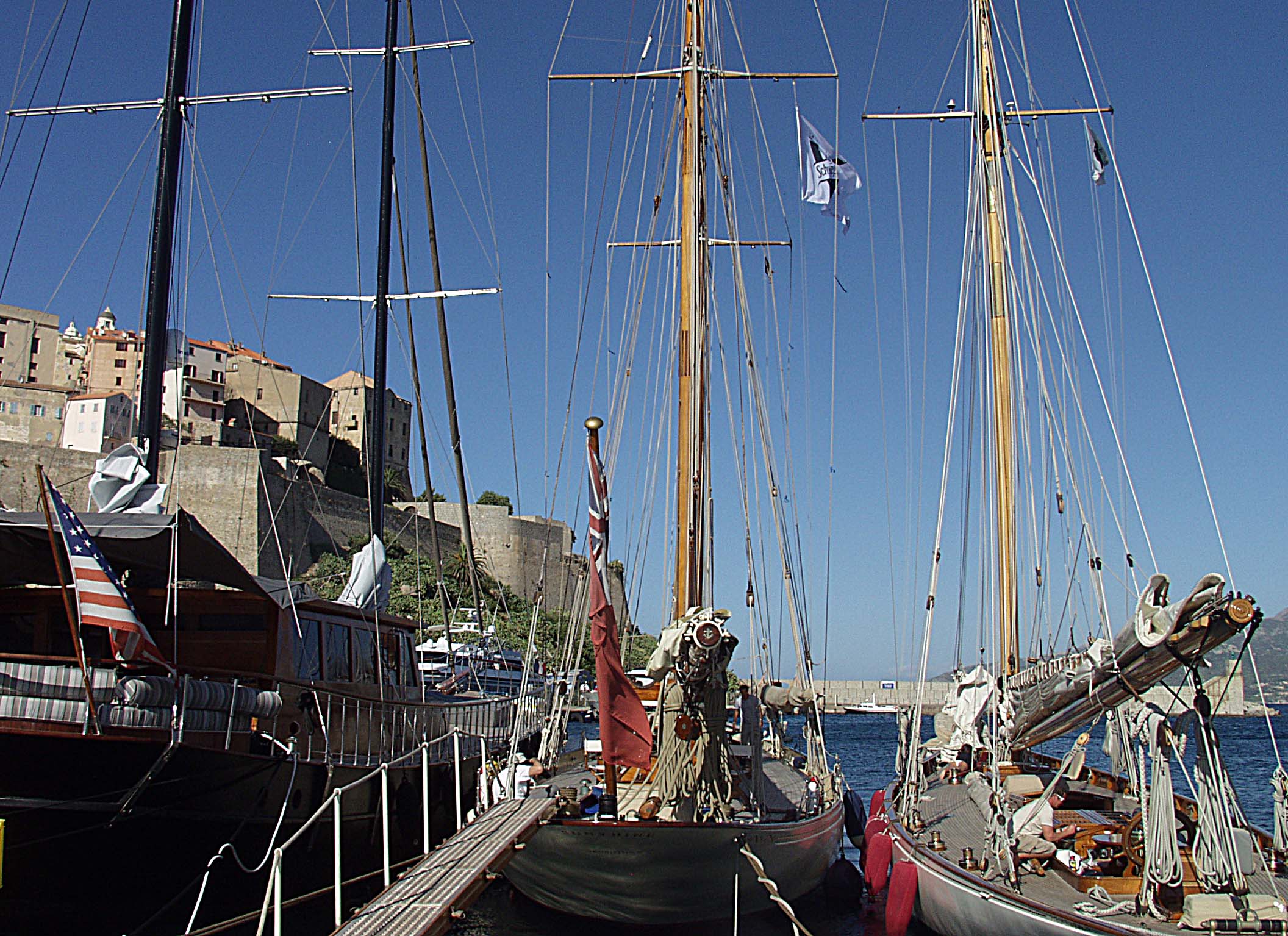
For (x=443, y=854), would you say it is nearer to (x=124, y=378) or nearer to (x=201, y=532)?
(x=201, y=532)

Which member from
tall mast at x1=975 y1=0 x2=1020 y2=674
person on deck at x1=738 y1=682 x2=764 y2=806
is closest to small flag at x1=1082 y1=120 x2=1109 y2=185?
tall mast at x1=975 y1=0 x2=1020 y2=674

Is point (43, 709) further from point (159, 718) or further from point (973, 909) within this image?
point (973, 909)

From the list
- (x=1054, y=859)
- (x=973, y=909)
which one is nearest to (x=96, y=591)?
(x=973, y=909)

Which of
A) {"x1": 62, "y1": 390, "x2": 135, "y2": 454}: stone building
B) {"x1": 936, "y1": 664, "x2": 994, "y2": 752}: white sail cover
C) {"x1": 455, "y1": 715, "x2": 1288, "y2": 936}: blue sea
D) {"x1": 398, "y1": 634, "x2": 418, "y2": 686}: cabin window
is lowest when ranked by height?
{"x1": 455, "y1": 715, "x2": 1288, "y2": 936}: blue sea

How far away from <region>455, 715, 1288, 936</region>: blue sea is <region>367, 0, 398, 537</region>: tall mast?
6688 millimetres

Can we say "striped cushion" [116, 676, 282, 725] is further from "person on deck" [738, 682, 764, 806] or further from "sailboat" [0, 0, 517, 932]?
"person on deck" [738, 682, 764, 806]

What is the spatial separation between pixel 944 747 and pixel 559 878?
8.17 m

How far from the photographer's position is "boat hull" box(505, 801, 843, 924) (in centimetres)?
1088

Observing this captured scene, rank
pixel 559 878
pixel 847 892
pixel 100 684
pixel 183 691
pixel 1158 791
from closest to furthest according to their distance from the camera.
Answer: pixel 1158 791
pixel 100 684
pixel 183 691
pixel 559 878
pixel 847 892

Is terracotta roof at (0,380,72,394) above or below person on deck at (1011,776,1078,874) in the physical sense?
above

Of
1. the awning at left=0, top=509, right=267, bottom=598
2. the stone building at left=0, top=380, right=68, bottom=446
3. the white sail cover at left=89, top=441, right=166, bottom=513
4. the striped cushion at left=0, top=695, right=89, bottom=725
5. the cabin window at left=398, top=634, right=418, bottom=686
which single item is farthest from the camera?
the stone building at left=0, top=380, right=68, bottom=446

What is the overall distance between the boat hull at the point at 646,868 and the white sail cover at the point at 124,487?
5.77 metres

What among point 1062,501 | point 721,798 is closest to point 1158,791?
point 721,798

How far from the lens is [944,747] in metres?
17.4
